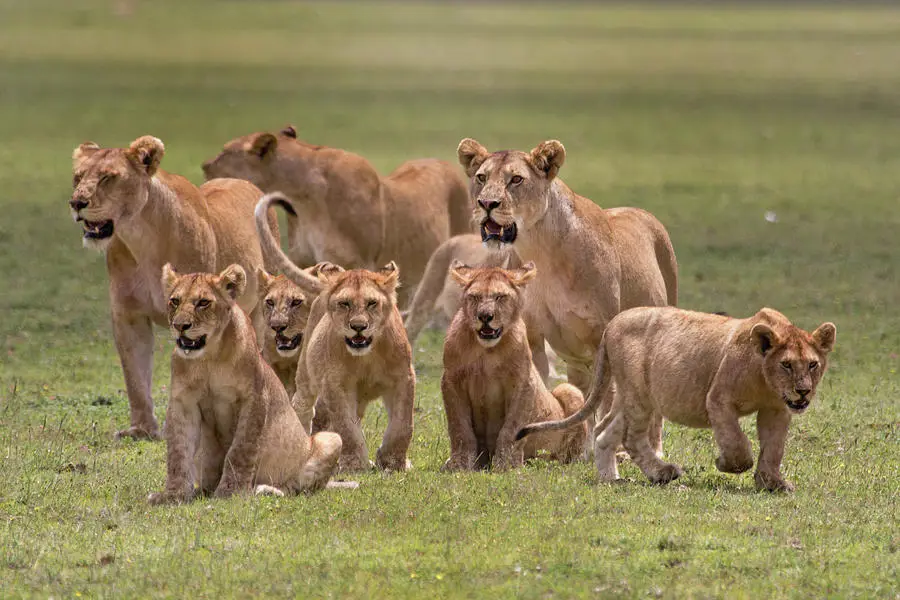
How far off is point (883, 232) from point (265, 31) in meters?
46.0

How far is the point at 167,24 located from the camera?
65750 mm

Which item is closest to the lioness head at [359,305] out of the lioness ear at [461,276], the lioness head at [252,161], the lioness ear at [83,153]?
the lioness ear at [461,276]

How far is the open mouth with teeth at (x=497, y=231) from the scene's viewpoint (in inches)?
405

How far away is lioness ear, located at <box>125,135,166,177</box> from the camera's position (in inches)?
442

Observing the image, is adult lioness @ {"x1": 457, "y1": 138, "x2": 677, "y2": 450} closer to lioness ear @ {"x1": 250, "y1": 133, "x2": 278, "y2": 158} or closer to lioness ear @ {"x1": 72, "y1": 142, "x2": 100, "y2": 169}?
lioness ear @ {"x1": 72, "y1": 142, "x2": 100, "y2": 169}

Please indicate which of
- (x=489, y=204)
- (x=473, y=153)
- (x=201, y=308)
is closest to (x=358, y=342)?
(x=201, y=308)

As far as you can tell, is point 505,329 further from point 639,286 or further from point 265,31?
point 265,31

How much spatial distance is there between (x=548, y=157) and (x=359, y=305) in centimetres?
161

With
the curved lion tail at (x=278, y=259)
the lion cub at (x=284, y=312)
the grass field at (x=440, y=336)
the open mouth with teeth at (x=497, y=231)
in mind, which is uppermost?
the open mouth with teeth at (x=497, y=231)

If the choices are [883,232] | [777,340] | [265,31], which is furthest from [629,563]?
[265,31]

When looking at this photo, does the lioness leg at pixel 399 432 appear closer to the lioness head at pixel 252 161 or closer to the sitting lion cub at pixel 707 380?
the sitting lion cub at pixel 707 380

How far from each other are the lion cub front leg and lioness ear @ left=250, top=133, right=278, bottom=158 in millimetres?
7170

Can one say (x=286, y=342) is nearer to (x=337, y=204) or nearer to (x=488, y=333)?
(x=488, y=333)

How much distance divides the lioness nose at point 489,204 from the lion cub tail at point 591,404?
1.01 m
